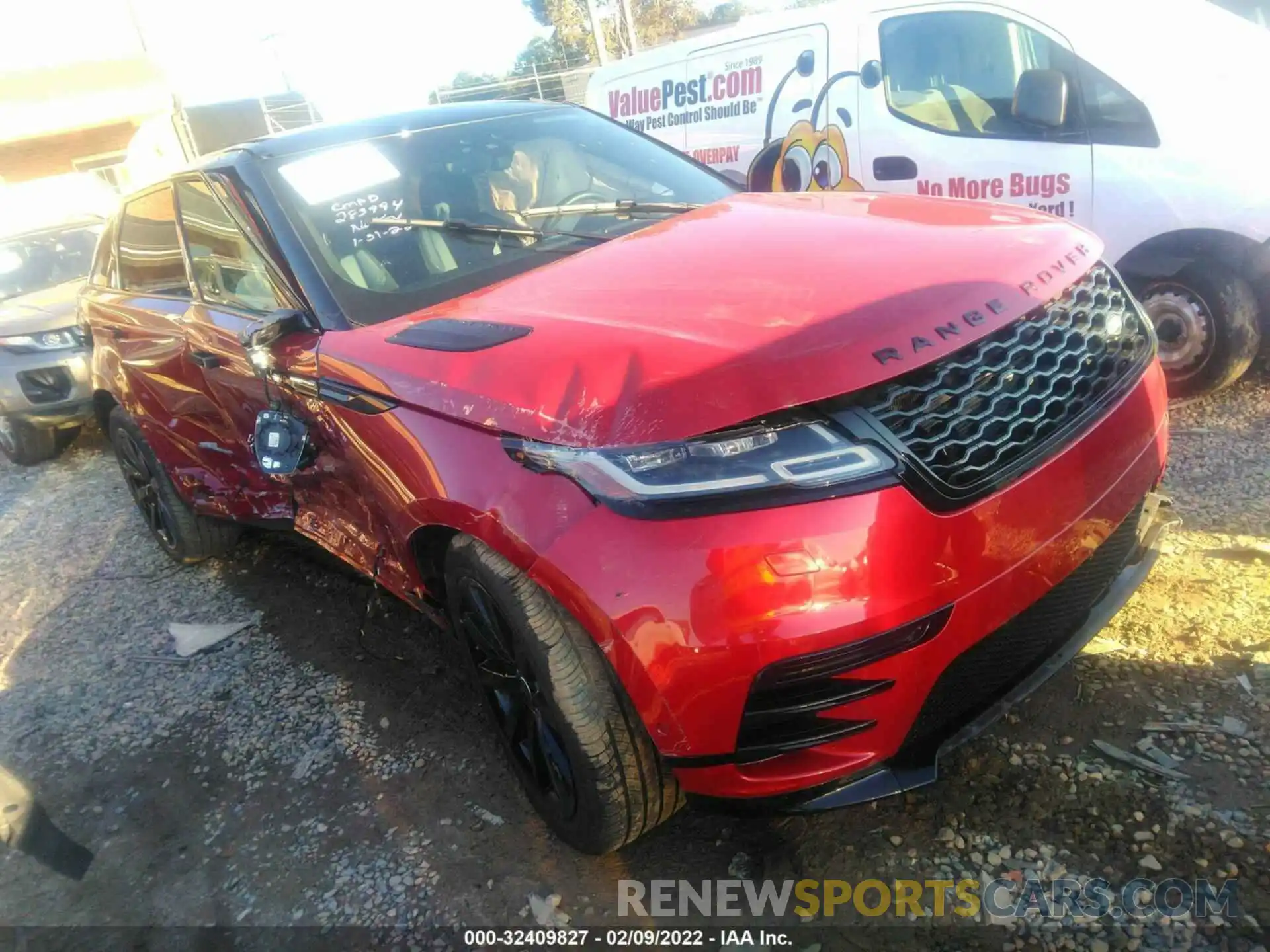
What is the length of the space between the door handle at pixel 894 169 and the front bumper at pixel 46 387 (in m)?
5.37

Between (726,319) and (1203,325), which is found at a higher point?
(726,319)

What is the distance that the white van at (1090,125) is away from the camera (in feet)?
13.0

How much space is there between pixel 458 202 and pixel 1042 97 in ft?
9.20

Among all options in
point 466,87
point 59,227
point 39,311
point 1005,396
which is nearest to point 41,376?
point 39,311

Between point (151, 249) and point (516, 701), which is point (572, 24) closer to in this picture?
point (151, 249)

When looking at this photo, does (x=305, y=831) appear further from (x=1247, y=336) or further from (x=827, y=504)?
(x=1247, y=336)

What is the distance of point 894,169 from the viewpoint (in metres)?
4.97

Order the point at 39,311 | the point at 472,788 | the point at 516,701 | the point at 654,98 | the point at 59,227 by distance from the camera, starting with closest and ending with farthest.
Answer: the point at 516,701 → the point at 472,788 → the point at 654,98 → the point at 39,311 → the point at 59,227

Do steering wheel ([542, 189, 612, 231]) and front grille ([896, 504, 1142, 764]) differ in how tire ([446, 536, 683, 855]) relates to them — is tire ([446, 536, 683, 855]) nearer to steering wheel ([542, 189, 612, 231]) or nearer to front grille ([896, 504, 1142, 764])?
front grille ([896, 504, 1142, 764])

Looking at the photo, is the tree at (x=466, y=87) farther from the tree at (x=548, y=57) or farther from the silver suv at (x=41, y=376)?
the silver suv at (x=41, y=376)

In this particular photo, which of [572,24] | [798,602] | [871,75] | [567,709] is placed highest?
[572,24]

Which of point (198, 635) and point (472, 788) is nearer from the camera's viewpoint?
point (472, 788)

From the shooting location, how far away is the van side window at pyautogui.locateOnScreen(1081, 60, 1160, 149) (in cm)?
407

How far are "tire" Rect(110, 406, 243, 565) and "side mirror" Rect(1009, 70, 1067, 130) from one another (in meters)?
3.97
